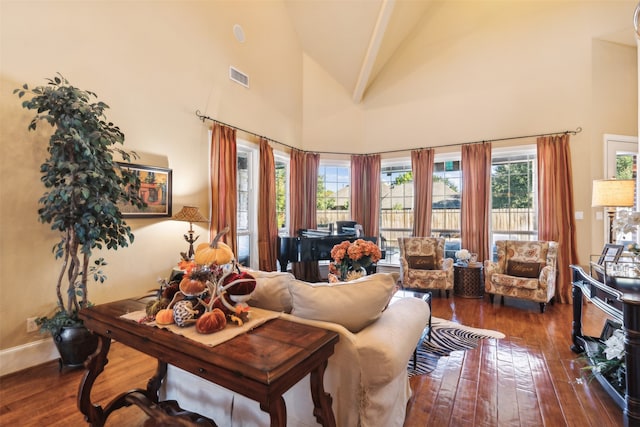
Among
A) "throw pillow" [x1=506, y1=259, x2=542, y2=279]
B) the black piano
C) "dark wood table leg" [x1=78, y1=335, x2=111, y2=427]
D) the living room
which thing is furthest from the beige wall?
"dark wood table leg" [x1=78, y1=335, x2=111, y2=427]

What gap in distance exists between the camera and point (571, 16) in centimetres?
472

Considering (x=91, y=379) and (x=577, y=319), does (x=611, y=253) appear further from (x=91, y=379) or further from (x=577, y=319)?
(x=91, y=379)

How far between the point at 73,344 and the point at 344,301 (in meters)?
2.43

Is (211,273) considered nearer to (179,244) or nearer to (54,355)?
(54,355)

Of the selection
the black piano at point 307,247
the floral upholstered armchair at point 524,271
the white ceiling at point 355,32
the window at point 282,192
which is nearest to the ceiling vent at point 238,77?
the window at point 282,192

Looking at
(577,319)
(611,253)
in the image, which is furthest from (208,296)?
(611,253)

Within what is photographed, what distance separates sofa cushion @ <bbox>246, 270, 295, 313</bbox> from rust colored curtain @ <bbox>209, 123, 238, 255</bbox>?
2643mm

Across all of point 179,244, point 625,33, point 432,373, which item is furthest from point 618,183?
point 179,244

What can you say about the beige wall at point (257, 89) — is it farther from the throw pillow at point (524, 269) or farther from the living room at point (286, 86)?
the throw pillow at point (524, 269)

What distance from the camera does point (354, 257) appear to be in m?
2.65

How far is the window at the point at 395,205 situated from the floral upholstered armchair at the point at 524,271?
70.8 inches

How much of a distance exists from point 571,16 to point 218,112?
5.63 meters

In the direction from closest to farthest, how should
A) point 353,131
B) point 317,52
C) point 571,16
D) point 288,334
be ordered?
1. point 288,334
2. point 571,16
3. point 317,52
4. point 353,131

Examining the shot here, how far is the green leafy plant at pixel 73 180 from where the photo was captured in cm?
236
